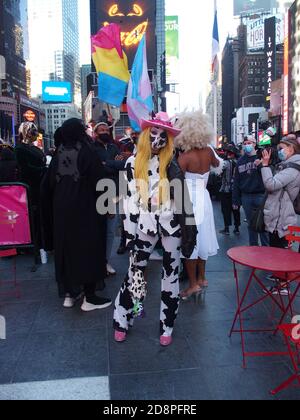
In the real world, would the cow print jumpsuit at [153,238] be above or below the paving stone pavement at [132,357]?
above

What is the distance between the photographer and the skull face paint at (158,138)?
340cm

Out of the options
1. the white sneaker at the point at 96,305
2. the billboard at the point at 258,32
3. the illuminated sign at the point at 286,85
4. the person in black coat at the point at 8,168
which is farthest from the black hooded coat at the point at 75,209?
the billboard at the point at 258,32

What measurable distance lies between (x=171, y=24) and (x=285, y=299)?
148126mm

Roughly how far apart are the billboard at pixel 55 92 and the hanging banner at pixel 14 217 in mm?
94272

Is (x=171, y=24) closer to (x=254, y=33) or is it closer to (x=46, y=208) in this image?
(x=254, y=33)

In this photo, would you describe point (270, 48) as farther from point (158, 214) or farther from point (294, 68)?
point (158, 214)

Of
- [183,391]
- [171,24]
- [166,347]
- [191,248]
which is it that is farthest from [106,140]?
[171,24]

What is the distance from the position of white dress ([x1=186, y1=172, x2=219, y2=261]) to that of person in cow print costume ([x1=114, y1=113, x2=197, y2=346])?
39.9 inches

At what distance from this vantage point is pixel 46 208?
441 centimetres

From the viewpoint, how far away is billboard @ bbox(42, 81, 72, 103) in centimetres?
9394

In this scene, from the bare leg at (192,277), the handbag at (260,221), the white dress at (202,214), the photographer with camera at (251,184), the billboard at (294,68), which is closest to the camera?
the white dress at (202,214)

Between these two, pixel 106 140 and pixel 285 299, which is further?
pixel 106 140

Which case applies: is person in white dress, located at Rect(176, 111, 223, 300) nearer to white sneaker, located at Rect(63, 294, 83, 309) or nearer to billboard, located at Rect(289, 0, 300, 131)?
white sneaker, located at Rect(63, 294, 83, 309)

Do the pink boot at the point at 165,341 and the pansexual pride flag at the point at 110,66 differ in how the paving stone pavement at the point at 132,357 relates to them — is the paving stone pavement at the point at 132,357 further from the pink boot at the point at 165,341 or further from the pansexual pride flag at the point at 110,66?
the pansexual pride flag at the point at 110,66
